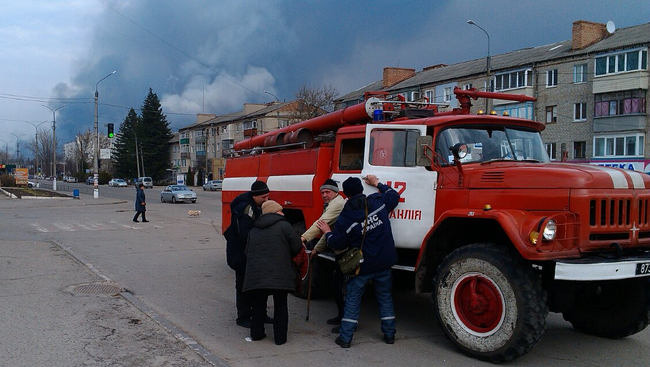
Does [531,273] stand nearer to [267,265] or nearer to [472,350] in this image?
[472,350]

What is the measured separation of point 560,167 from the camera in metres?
5.67

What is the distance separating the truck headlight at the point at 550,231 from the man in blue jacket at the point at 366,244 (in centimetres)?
166

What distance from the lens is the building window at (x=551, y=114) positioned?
143ft

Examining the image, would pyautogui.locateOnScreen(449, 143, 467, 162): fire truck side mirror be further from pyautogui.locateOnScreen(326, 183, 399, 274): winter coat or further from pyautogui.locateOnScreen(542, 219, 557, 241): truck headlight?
pyautogui.locateOnScreen(542, 219, 557, 241): truck headlight

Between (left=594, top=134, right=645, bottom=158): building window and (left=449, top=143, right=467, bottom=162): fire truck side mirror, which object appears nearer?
(left=449, top=143, right=467, bottom=162): fire truck side mirror

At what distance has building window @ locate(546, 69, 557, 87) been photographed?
42906 mm

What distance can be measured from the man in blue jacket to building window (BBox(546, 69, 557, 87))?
41.0m

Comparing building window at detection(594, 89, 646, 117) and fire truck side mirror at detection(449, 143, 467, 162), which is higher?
building window at detection(594, 89, 646, 117)

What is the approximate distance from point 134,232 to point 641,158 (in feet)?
110

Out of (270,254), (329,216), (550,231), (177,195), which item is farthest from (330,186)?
(177,195)

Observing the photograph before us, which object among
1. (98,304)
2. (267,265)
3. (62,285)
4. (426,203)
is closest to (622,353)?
(426,203)

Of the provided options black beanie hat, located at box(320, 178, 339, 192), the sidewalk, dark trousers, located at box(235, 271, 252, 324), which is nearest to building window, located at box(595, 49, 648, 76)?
black beanie hat, located at box(320, 178, 339, 192)

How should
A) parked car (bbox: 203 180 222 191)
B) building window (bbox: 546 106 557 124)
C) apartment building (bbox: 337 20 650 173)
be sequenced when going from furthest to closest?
parked car (bbox: 203 180 222 191), building window (bbox: 546 106 557 124), apartment building (bbox: 337 20 650 173)

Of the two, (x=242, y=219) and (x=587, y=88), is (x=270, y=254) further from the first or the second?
(x=587, y=88)
